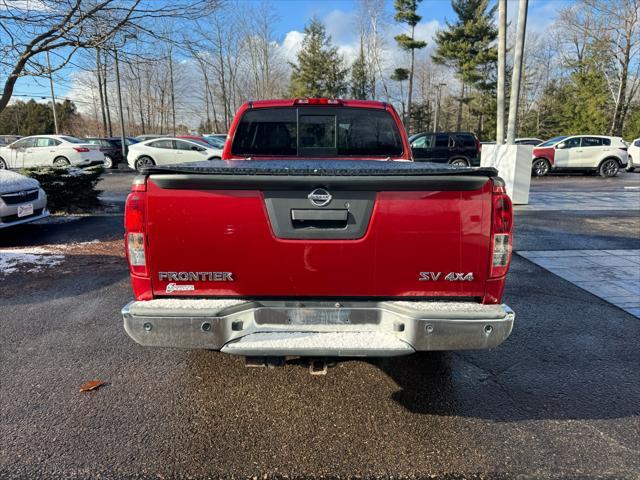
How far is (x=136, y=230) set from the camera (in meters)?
2.42

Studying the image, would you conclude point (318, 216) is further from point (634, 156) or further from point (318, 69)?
point (318, 69)

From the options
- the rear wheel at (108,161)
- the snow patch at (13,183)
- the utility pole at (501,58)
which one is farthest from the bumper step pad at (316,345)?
the rear wheel at (108,161)

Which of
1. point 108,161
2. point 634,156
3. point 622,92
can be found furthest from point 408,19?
point 108,161

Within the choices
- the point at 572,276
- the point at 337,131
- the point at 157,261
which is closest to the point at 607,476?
the point at 157,261

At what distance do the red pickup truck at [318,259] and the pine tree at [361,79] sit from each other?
46.1m

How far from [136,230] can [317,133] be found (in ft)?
8.00

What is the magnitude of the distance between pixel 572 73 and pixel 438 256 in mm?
48782

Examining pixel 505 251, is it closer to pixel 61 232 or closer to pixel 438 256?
pixel 438 256

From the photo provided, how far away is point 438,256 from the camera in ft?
7.98

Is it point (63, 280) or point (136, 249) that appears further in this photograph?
point (63, 280)

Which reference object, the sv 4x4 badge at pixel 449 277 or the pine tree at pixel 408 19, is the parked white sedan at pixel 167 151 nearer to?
the sv 4x4 badge at pixel 449 277

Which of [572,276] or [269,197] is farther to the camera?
[572,276]

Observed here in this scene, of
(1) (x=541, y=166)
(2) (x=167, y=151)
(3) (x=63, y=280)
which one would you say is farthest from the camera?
(1) (x=541, y=166)

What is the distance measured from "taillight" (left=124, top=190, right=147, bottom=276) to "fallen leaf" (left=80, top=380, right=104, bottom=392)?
1212 millimetres
